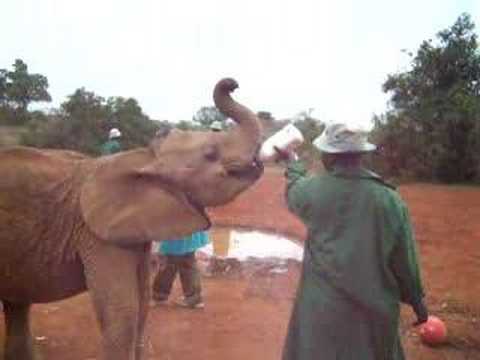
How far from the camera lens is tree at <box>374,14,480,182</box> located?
2273 cm

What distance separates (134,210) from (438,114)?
1954cm

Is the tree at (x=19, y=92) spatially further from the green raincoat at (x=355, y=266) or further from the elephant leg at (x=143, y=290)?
the green raincoat at (x=355, y=266)

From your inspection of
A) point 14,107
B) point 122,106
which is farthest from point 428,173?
point 14,107

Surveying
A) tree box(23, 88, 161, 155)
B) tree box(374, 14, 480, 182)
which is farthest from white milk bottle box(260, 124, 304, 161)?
Answer: tree box(374, 14, 480, 182)

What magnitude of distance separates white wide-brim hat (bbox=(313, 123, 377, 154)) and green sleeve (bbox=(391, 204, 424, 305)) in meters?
0.38

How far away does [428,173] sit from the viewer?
77.3 ft

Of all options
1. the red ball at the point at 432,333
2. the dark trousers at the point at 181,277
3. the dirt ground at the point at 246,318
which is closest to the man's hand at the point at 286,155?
the dirt ground at the point at 246,318

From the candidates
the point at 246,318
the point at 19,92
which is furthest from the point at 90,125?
the point at 246,318

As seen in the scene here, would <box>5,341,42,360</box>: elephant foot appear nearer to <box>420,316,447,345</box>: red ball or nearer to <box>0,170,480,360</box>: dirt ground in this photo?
<box>0,170,480,360</box>: dirt ground

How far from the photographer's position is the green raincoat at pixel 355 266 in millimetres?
4098

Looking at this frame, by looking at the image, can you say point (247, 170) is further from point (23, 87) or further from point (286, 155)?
point (23, 87)

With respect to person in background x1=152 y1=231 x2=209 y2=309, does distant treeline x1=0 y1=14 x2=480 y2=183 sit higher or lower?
higher

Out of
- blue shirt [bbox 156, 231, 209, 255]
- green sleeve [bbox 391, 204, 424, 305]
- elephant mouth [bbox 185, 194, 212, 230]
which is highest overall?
elephant mouth [bbox 185, 194, 212, 230]

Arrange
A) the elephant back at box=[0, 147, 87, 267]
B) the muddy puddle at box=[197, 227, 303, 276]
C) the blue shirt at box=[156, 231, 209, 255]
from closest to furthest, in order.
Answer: the elephant back at box=[0, 147, 87, 267] → the blue shirt at box=[156, 231, 209, 255] → the muddy puddle at box=[197, 227, 303, 276]
